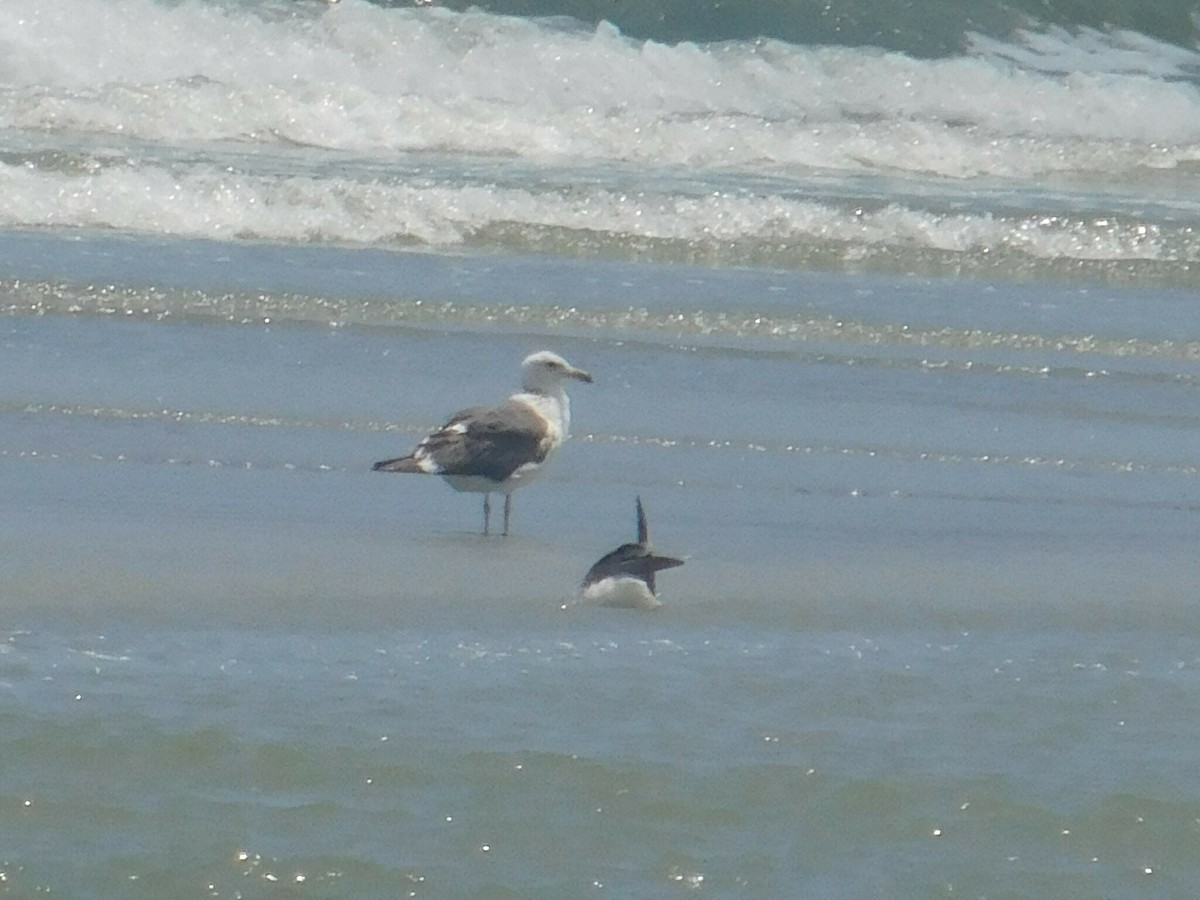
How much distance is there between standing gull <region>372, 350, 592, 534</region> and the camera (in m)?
5.77

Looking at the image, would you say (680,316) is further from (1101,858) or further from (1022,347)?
(1101,858)

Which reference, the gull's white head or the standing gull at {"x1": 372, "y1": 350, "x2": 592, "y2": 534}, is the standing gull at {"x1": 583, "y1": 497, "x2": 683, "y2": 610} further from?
the gull's white head

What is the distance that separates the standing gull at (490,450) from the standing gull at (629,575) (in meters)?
1.00

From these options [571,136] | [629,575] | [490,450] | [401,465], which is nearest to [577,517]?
[490,450]

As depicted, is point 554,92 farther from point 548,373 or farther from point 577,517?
point 577,517

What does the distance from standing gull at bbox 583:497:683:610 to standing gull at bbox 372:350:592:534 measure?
996 mm

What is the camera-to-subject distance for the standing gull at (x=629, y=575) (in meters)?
4.76

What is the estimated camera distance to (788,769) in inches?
148

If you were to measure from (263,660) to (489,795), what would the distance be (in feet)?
2.68

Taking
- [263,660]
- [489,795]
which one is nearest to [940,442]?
[263,660]

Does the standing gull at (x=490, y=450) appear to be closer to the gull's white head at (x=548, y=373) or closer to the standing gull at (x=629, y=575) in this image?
the gull's white head at (x=548, y=373)

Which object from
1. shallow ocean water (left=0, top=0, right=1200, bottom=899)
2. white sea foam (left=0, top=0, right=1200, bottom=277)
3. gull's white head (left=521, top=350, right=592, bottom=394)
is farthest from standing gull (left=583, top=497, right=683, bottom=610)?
white sea foam (left=0, top=0, right=1200, bottom=277)

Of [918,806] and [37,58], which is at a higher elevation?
[37,58]

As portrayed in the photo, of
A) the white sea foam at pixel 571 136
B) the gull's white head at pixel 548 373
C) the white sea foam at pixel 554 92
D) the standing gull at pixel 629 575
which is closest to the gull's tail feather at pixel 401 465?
the gull's white head at pixel 548 373
